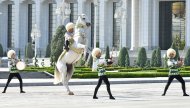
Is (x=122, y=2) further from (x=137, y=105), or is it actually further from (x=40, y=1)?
(x=137, y=105)

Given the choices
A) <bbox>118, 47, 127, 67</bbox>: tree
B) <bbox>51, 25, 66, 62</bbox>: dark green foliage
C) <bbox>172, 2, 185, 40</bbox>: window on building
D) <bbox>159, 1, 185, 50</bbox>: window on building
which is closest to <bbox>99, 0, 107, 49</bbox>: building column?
<bbox>159, 1, 185, 50</bbox>: window on building

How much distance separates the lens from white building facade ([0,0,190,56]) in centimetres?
6644

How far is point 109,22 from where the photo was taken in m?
78.9

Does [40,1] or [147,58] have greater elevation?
[40,1]

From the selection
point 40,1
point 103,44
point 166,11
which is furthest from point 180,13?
point 40,1

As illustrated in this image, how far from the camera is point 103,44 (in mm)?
77812

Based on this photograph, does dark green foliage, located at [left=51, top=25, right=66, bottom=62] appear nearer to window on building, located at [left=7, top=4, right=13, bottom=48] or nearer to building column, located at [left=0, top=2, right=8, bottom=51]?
window on building, located at [left=7, top=4, right=13, bottom=48]

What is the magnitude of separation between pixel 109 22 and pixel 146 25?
1391 centimetres

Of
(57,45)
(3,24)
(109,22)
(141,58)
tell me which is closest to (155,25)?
(141,58)

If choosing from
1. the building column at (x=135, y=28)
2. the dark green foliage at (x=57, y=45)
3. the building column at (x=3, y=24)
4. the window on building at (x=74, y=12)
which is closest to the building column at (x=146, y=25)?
the building column at (x=135, y=28)

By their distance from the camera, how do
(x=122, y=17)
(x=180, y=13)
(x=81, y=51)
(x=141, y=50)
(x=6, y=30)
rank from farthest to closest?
1. (x=6, y=30)
2. (x=180, y=13)
3. (x=122, y=17)
4. (x=141, y=50)
5. (x=81, y=51)

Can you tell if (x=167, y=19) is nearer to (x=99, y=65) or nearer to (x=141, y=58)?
(x=141, y=58)

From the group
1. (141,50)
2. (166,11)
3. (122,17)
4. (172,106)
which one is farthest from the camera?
(166,11)

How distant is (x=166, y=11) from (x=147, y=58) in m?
15.3
